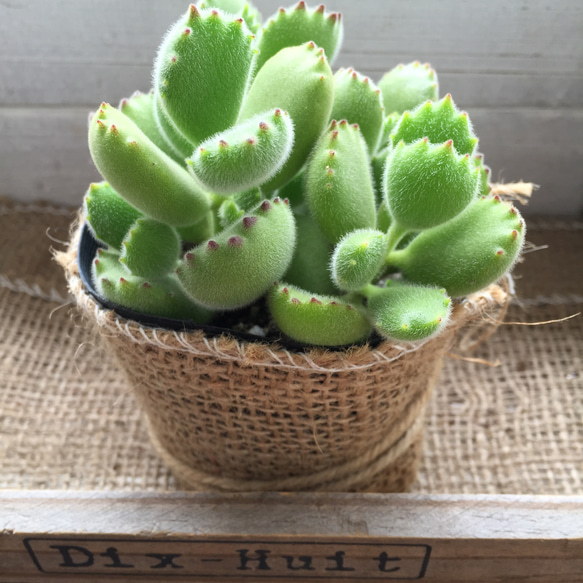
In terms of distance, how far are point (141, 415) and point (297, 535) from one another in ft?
0.97

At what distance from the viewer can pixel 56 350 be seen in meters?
0.81

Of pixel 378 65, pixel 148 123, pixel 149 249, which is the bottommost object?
pixel 149 249

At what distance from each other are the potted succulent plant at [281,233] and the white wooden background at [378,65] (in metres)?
0.38

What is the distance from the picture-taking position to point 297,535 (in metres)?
0.54

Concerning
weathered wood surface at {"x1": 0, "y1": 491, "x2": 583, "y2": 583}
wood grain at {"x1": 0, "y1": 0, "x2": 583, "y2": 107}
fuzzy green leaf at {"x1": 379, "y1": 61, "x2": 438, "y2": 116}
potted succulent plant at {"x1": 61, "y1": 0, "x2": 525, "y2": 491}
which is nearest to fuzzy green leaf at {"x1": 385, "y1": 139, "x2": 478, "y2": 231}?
potted succulent plant at {"x1": 61, "y1": 0, "x2": 525, "y2": 491}

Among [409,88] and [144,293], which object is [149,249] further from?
[409,88]

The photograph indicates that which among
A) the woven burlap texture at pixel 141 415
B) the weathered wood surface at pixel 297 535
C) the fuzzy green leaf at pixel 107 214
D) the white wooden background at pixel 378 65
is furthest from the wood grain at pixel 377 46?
the weathered wood surface at pixel 297 535

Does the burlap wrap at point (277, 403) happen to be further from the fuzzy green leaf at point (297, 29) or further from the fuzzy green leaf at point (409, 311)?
the fuzzy green leaf at point (297, 29)

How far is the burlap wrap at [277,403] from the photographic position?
44 centimetres

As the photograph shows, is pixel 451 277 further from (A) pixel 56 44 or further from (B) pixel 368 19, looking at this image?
(A) pixel 56 44

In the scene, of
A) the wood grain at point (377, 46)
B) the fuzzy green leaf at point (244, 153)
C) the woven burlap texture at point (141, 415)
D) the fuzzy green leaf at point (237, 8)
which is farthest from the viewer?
the wood grain at point (377, 46)

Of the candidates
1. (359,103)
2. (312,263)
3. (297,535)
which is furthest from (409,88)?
(297,535)

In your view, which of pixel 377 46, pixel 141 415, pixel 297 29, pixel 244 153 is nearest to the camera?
pixel 244 153

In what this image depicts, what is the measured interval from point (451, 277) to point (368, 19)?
55cm
